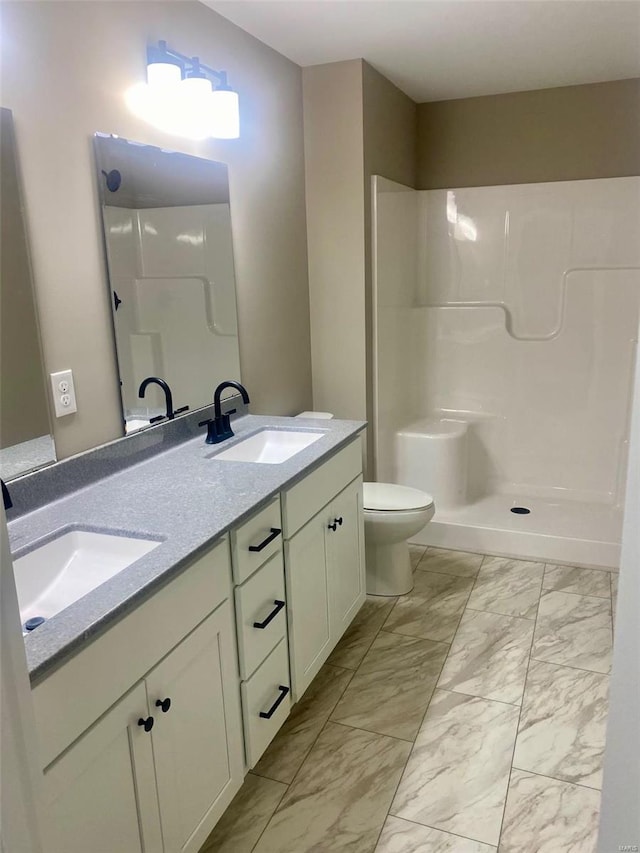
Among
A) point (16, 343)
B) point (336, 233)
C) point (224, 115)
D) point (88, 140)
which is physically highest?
point (224, 115)

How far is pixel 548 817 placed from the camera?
1814 mm

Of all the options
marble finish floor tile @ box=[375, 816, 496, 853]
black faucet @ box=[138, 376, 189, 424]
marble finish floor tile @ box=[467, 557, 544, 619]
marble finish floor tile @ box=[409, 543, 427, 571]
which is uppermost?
black faucet @ box=[138, 376, 189, 424]

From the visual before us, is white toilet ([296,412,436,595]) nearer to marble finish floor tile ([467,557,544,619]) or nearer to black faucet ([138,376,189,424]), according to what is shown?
marble finish floor tile ([467,557,544,619])

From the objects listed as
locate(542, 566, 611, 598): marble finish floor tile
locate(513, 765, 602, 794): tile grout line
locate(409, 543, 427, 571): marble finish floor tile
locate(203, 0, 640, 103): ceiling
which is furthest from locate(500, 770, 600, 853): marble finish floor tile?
locate(203, 0, 640, 103): ceiling

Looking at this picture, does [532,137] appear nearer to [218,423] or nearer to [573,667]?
[218,423]

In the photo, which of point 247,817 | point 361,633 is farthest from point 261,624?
point 361,633

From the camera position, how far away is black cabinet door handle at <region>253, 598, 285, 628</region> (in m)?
1.77

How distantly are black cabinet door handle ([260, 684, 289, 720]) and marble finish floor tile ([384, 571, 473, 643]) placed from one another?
34.2 inches

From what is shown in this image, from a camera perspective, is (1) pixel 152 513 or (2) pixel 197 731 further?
(1) pixel 152 513

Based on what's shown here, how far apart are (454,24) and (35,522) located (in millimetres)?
2309

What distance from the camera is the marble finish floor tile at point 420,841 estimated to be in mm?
1728

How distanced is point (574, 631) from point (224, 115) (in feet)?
7.77

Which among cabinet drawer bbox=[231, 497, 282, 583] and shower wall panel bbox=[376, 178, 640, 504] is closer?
cabinet drawer bbox=[231, 497, 282, 583]

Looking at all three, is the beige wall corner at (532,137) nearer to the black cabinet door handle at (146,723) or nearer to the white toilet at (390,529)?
the white toilet at (390,529)
